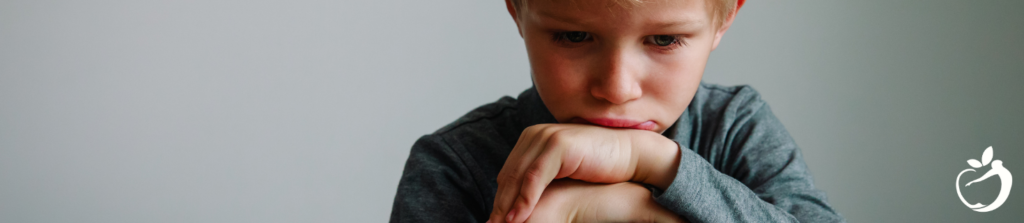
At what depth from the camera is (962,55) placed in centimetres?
118

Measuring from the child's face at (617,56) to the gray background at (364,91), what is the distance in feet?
2.27

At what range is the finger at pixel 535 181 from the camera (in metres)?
0.46

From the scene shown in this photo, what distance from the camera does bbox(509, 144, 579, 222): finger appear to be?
1.51 feet

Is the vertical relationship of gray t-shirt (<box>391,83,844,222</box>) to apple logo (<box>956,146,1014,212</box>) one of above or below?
above

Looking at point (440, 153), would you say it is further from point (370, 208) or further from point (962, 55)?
point (962, 55)

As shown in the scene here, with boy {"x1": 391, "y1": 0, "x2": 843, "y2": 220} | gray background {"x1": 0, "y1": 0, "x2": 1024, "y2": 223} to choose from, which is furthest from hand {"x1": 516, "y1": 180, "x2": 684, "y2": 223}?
gray background {"x1": 0, "y1": 0, "x2": 1024, "y2": 223}

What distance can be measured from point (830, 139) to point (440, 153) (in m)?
0.88

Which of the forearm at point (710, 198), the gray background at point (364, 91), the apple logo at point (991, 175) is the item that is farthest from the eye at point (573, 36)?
the apple logo at point (991, 175)

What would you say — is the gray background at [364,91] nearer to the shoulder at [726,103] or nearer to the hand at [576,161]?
the shoulder at [726,103]

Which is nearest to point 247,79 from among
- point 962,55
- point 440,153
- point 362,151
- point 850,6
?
point 362,151

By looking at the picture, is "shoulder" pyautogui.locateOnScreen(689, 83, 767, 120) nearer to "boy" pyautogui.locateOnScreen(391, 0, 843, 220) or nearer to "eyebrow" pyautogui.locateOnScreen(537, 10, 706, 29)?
"boy" pyautogui.locateOnScreen(391, 0, 843, 220)

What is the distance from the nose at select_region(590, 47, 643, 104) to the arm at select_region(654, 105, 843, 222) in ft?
0.18

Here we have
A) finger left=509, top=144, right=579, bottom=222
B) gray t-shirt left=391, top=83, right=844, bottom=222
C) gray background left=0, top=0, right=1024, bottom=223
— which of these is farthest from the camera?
gray background left=0, top=0, right=1024, bottom=223

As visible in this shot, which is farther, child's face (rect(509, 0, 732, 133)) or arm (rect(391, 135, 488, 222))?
arm (rect(391, 135, 488, 222))
